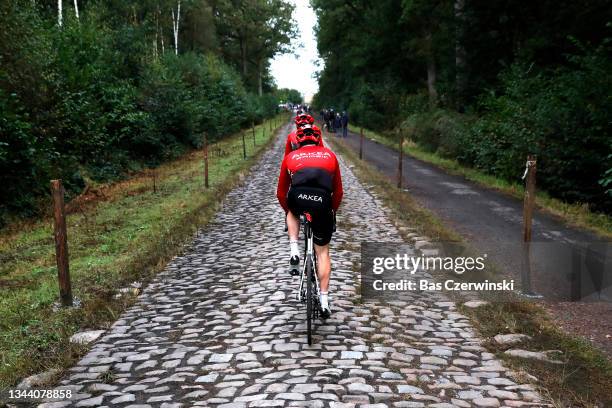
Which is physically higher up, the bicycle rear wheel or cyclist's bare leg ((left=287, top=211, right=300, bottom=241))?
cyclist's bare leg ((left=287, top=211, right=300, bottom=241))

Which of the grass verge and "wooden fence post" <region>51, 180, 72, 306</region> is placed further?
"wooden fence post" <region>51, 180, 72, 306</region>

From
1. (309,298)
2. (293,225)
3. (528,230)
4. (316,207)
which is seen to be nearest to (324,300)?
(309,298)

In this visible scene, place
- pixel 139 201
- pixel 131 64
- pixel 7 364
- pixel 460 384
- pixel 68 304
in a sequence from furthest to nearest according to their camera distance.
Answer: pixel 131 64
pixel 139 201
pixel 68 304
pixel 7 364
pixel 460 384

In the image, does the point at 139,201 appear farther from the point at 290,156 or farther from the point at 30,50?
the point at 290,156

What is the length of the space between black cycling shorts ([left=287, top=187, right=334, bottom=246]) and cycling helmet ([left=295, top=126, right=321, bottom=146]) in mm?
662

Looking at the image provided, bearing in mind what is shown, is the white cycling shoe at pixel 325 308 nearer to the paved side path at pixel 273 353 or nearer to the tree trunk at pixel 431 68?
the paved side path at pixel 273 353

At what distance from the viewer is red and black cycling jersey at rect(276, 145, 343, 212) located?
539 cm

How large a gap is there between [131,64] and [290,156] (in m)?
22.6

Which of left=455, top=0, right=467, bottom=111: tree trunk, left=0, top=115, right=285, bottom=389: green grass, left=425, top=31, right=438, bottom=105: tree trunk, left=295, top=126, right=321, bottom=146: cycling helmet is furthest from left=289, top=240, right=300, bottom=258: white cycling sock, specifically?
left=425, top=31, right=438, bottom=105: tree trunk

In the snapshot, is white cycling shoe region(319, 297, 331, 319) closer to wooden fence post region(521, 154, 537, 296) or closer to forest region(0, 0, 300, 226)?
wooden fence post region(521, 154, 537, 296)

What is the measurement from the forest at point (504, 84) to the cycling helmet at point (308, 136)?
310 inches

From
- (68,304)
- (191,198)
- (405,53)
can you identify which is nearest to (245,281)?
(68,304)

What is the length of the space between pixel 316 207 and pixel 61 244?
327 centimetres

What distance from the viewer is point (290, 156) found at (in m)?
5.71
